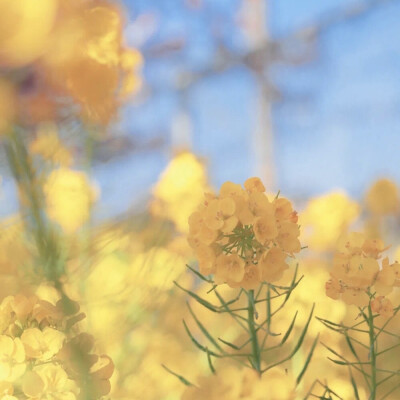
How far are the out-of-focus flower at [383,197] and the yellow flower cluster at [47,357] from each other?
1.16 metres

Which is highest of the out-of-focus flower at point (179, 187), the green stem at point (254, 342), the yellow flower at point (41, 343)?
the out-of-focus flower at point (179, 187)

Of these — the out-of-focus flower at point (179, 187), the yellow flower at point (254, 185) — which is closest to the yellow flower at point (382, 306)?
the yellow flower at point (254, 185)

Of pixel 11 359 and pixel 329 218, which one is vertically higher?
pixel 329 218

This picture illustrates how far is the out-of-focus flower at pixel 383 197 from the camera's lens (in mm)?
1418

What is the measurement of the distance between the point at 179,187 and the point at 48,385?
854 millimetres

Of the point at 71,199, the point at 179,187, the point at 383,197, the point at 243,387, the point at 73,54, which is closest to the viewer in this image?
the point at 243,387

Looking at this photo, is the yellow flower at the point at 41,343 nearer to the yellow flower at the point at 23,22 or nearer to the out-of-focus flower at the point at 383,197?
the yellow flower at the point at 23,22

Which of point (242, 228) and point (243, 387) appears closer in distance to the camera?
point (243, 387)

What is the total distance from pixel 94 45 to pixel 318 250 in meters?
0.92

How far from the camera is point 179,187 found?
1188mm

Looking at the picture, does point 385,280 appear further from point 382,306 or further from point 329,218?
point 329,218

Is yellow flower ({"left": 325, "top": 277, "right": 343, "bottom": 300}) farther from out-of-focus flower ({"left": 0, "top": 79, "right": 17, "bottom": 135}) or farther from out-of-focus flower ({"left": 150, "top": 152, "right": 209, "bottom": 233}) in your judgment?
out-of-focus flower ({"left": 150, "top": 152, "right": 209, "bottom": 233})

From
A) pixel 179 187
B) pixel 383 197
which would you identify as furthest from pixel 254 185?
pixel 383 197

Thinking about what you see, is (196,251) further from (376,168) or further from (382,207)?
(376,168)
